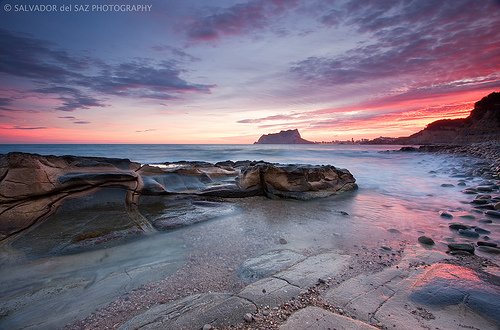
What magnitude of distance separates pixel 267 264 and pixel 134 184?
149 inches

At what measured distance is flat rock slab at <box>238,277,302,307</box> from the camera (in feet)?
8.00

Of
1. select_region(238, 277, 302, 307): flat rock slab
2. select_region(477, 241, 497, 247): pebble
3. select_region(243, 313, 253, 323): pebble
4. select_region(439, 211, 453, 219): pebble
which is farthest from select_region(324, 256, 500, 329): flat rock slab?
select_region(439, 211, 453, 219): pebble

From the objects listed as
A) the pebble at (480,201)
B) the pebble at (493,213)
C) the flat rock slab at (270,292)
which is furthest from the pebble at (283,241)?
the pebble at (480,201)

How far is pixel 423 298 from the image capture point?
2504 mm

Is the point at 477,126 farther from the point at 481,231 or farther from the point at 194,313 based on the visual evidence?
the point at 194,313

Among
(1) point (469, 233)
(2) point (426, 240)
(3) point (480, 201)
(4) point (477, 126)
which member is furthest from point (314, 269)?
(4) point (477, 126)

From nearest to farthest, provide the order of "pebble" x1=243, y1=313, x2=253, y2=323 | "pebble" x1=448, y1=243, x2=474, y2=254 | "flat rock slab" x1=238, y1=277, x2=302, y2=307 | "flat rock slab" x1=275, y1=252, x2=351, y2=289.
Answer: "pebble" x1=243, y1=313, x2=253, y2=323
"flat rock slab" x1=238, y1=277, x2=302, y2=307
"flat rock slab" x1=275, y1=252, x2=351, y2=289
"pebble" x1=448, y1=243, x2=474, y2=254

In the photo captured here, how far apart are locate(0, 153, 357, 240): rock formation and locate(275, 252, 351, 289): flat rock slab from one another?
2655 mm

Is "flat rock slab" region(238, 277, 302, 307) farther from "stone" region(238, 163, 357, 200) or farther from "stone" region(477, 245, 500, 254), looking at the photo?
"stone" region(238, 163, 357, 200)

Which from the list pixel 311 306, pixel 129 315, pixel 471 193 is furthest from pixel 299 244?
pixel 471 193

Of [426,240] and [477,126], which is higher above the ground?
[477,126]

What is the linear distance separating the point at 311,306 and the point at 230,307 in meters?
0.79

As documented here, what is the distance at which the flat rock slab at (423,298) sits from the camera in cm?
219

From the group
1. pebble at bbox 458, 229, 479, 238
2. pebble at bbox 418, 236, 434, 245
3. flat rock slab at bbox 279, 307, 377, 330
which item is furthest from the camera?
pebble at bbox 458, 229, 479, 238
